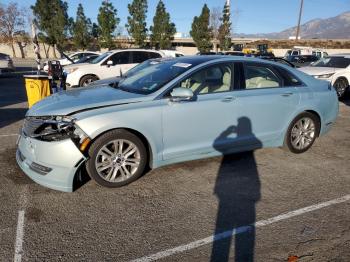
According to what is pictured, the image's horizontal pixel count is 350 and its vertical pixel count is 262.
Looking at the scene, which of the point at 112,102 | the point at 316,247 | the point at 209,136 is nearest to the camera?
the point at 316,247

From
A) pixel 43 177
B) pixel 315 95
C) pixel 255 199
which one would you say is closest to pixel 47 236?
pixel 43 177

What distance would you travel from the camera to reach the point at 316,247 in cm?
295

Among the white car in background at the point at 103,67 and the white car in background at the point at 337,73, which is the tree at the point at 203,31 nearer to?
the white car in background at the point at 103,67

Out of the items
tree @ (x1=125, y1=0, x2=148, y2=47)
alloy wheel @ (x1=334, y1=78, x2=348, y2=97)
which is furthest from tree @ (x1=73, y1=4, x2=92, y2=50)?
alloy wheel @ (x1=334, y1=78, x2=348, y2=97)

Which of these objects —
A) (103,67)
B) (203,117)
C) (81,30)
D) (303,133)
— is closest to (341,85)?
(303,133)

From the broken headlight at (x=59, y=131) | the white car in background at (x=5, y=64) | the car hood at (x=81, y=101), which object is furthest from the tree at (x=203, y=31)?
the broken headlight at (x=59, y=131)

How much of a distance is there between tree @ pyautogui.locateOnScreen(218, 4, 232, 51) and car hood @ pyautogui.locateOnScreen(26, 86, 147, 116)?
43.8m

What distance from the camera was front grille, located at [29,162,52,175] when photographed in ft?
12.0

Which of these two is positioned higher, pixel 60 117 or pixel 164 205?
pixel 60 117

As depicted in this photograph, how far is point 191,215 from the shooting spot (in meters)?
3.48

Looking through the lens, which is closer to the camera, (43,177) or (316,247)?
(316,247)

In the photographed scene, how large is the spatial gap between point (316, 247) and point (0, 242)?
2.91 m

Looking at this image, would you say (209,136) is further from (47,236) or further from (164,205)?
(47,236)

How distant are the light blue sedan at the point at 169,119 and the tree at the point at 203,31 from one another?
4078cm
